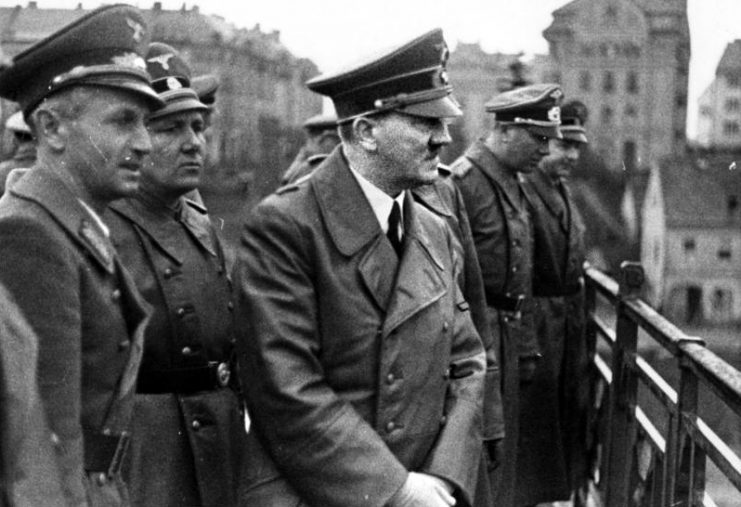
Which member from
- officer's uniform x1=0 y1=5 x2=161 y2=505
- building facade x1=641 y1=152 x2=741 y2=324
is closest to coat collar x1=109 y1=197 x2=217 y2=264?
officer's uniform x1=0 y1=5 x2=161 y2=505

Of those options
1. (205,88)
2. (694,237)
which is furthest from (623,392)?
(694,237)

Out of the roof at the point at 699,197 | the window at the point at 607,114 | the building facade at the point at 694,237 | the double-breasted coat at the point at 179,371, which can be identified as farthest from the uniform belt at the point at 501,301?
the roof at the point at 699,197

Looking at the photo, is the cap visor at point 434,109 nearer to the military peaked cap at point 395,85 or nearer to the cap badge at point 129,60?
the military peaked cap at point 395,85

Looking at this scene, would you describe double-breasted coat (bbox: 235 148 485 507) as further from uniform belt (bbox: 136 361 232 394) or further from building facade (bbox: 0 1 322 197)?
building facade (bbox: 0 1 322 197)

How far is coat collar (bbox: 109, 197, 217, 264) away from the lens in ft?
12.0

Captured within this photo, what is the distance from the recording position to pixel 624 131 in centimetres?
3164

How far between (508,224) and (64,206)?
10.5 ft

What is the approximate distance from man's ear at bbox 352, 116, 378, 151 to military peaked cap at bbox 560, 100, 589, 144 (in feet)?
12.8

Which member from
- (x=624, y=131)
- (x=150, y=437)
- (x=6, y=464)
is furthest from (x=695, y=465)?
(x=624, y=131)

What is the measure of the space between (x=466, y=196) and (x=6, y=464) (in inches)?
141

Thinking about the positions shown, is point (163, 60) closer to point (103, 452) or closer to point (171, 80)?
point (171, 80)

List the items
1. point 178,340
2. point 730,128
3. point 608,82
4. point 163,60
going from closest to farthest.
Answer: point 178,340, point 163,60, point 608,82, point 730,128

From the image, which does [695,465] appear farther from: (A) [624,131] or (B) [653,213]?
(B) [653,213]

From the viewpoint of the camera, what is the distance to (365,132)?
3080mm
